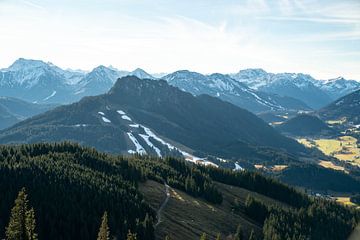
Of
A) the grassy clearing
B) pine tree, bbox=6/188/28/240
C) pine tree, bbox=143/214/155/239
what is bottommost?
the grassy clearing

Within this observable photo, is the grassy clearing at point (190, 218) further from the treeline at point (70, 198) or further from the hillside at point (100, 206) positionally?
the treeline at point (70, 198)

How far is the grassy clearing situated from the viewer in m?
148

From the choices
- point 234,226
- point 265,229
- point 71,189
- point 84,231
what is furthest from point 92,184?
point 265,229

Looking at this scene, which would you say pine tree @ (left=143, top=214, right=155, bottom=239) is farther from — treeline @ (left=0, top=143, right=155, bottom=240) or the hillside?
treeline @ (left=0, top=143, right=155, bottom=240)

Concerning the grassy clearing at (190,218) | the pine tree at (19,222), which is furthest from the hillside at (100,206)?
the pine tree at (19,222)

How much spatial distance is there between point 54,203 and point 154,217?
33.8 meters

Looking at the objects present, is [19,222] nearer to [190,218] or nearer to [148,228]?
[148,228]

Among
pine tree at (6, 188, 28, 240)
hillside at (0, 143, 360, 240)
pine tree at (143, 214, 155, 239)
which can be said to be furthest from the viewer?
pine tree at (143, 214, 155, 239)

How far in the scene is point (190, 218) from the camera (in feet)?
544

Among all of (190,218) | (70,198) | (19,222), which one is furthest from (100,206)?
(19,222)

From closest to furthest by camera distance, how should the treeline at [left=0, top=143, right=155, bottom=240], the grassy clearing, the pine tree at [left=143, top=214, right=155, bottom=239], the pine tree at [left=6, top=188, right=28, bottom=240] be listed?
the pine tree at [left=6, top=188, right=28, bottom=240]
the treeline at [left=0, top=143, right=155, bottom=240]
the pine tree at [left=143, top=214, right=155, bottom=239]
the grassy clearing

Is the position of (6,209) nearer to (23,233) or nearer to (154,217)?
(154,217)

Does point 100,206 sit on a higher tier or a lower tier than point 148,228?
higher

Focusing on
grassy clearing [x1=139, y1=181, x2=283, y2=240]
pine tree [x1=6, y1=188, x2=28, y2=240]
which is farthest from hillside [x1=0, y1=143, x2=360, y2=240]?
pine tree [x1=6, y1=188, x2=28, y2=240]
